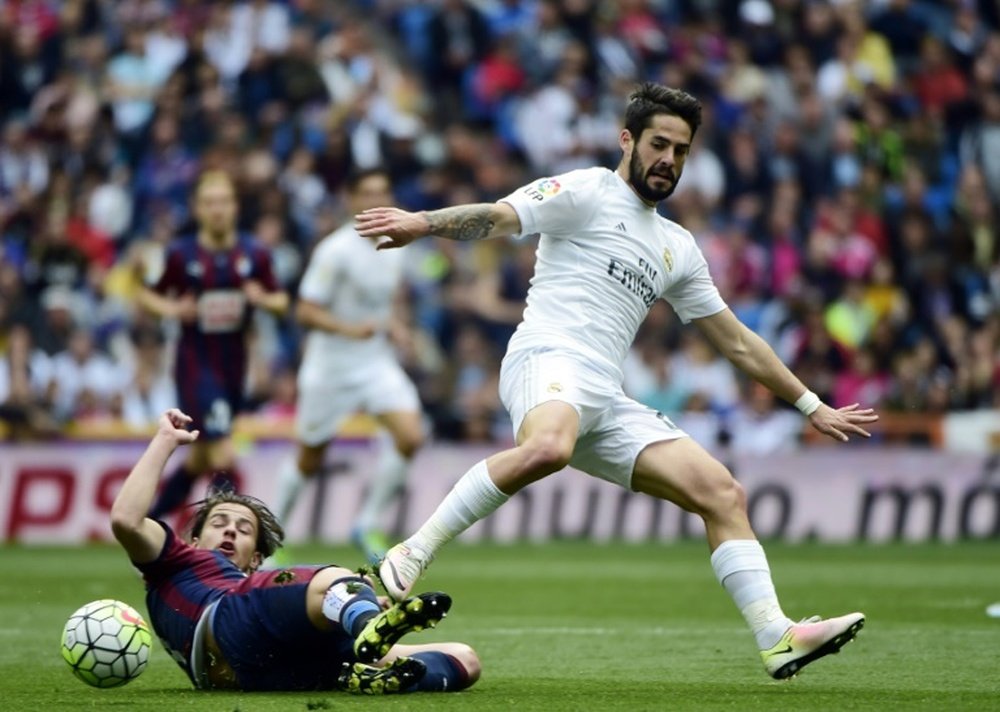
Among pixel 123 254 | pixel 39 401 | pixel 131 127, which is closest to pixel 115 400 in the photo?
pixel 39 401

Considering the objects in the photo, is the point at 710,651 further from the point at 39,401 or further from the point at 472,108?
the point at 472,108

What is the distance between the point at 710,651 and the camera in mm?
9508

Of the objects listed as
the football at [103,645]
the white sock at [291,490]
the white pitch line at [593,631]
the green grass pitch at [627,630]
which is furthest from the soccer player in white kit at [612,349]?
the white sock at [291,490]

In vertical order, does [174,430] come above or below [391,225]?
below

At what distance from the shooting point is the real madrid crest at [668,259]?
8.48 meters

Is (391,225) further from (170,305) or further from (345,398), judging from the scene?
(345,398)

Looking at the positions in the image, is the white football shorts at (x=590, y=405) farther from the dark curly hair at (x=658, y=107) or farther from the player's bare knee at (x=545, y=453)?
the dark curly hair at (x=658, y=107)

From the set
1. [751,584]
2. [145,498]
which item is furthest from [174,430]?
[751,584]

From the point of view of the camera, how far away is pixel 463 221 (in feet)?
26.3

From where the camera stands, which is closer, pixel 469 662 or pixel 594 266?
pixel 469 662

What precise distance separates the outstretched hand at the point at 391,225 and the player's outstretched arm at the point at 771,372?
162 cm

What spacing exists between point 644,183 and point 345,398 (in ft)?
23.5

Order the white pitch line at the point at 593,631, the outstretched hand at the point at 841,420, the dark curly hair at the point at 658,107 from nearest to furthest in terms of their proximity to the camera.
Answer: the dark curly hair at the point at 658,107, the outstretched hand at the point at 841,420, the white pitch line at the point at 593,631

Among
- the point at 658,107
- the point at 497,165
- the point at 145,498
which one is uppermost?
the point at 497,165
